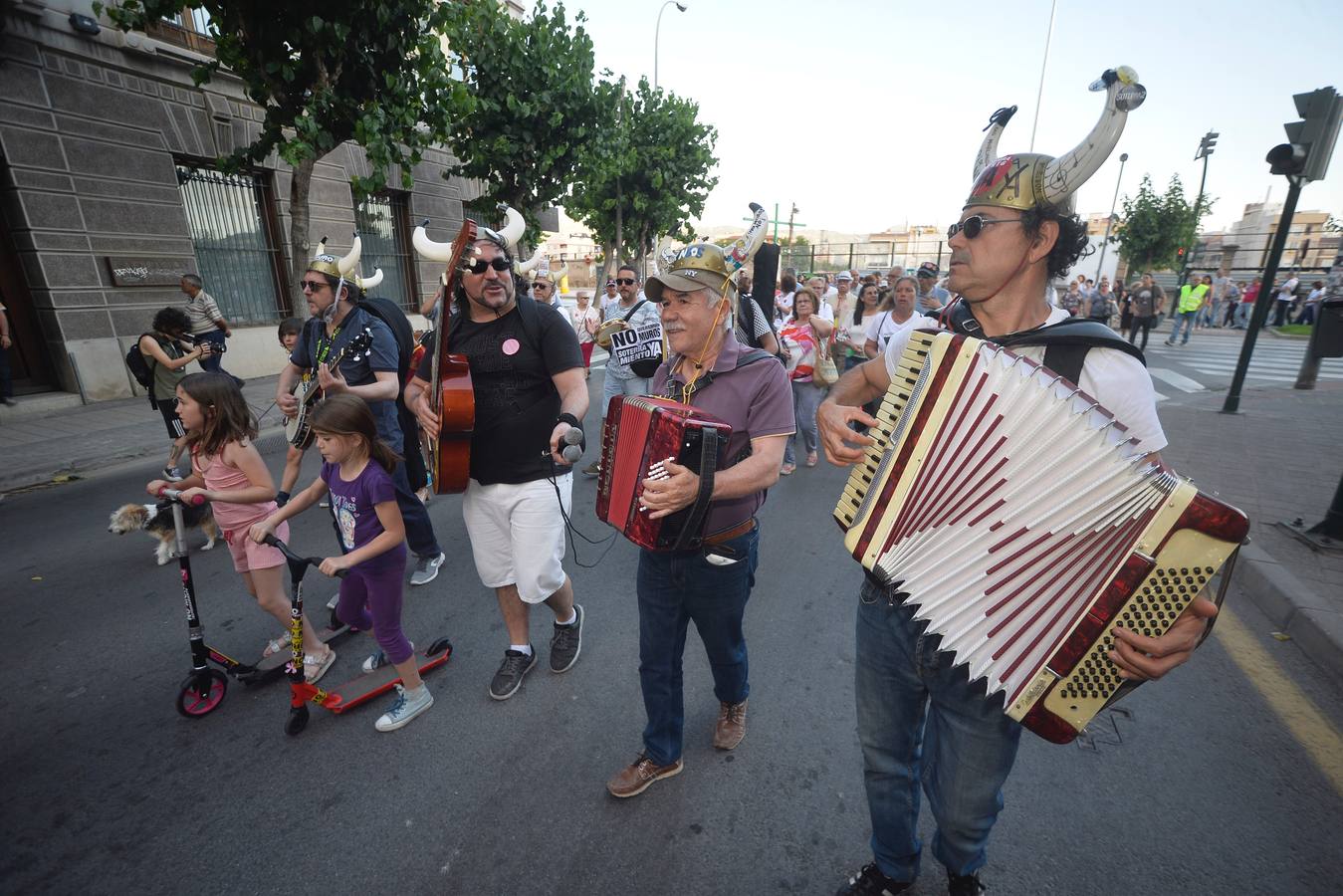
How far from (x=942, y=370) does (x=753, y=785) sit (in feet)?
6.20

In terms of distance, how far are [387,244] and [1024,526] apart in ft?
55.6

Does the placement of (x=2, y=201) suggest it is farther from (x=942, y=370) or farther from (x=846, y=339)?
(x=942, y=370)

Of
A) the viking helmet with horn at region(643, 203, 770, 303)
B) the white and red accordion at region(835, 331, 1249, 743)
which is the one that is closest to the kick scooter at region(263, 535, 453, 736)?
the viking helmet with horn at region(643, 203, 770, 303)

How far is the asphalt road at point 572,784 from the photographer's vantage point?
2.10 meters

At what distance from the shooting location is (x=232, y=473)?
2.98 m

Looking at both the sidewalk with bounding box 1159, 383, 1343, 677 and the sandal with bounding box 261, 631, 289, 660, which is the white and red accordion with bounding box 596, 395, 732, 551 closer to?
the sandal with bounding box 261, 631, 289, 660

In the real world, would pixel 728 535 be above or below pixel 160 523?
above

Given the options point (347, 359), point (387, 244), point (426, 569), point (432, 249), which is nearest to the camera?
point (432, 249)

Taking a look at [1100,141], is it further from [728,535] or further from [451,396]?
[451,396]

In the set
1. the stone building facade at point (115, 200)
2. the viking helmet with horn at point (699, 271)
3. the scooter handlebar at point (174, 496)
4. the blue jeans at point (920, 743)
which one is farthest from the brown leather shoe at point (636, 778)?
the stone building facade at point (115, 200)

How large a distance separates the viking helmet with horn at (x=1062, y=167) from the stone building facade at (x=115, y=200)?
38.5 ft

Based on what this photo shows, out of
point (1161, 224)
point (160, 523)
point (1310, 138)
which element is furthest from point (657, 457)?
point (1161, 224)

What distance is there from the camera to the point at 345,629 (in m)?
3.56

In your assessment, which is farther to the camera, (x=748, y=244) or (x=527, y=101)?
(x=527, y=101)
